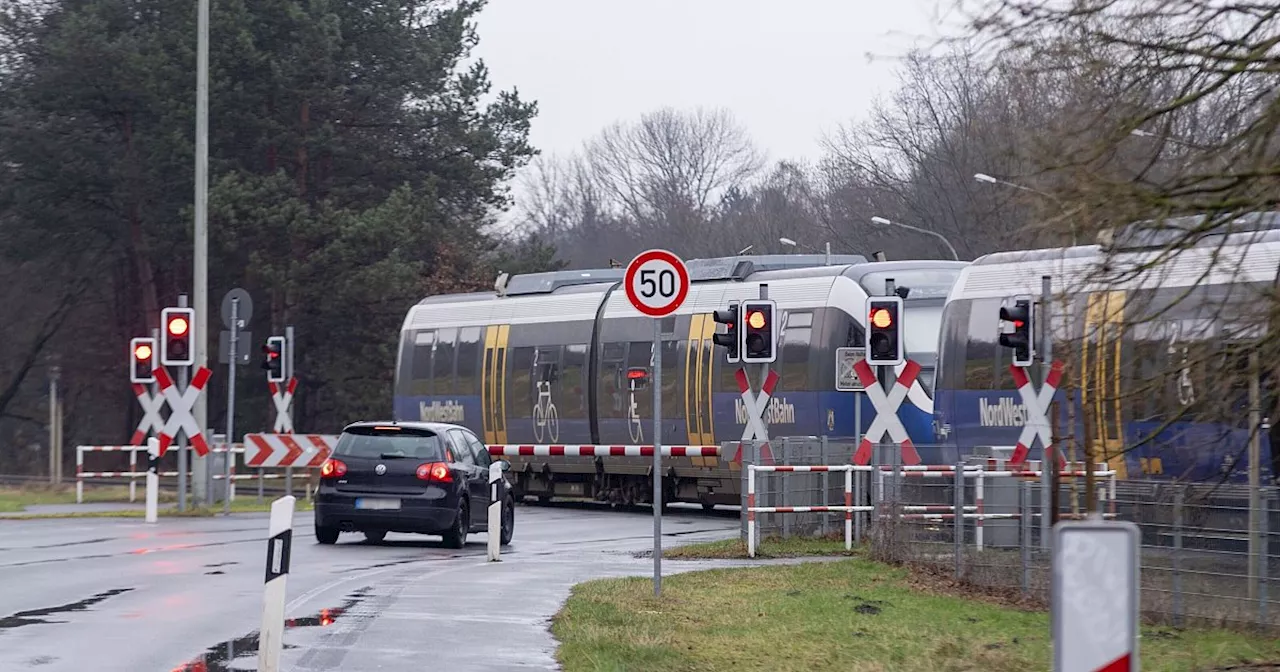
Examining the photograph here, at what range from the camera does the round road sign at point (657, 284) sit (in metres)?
16.5

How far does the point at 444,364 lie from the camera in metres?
40.9

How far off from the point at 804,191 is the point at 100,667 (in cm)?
6960

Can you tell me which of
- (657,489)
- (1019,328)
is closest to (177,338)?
(1019,328)

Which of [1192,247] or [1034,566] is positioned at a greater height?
[1192,247]

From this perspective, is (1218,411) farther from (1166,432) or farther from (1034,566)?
(1034,566)

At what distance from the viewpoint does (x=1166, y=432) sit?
11227 millimetres

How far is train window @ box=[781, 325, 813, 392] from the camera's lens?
31.9 metres

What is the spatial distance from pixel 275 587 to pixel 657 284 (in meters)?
6.03

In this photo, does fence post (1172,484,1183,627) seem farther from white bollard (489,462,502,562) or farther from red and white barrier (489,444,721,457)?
red and white barrier (489,444,721,457)

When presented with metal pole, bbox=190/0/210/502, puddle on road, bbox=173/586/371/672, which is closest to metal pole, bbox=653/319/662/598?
puddle on road, bbox=173/586/371/672

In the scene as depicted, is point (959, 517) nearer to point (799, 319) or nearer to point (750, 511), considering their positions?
point (750, 511)

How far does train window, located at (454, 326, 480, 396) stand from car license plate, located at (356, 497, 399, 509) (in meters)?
16.0

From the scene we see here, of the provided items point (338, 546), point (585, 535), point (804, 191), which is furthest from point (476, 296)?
point (804, 191)

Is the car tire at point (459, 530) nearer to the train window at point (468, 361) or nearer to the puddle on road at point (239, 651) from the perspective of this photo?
the puddle on road at point (239, 651)
